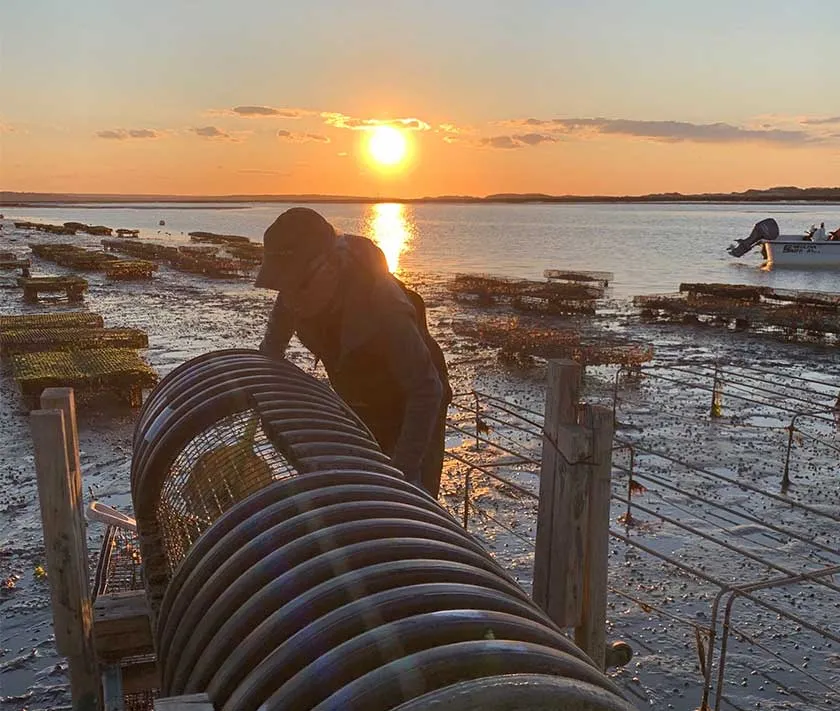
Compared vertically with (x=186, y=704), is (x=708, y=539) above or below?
below

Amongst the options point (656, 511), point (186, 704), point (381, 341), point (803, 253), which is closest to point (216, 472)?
point (381, 341)

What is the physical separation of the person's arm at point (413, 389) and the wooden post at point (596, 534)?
1.01 m

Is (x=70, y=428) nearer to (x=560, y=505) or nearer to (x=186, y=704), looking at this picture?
(x=186, y=704)

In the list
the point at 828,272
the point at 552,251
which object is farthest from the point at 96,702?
the point at 552,251

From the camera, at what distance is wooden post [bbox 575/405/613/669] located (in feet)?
14.6

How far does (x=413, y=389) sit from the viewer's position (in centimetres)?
425

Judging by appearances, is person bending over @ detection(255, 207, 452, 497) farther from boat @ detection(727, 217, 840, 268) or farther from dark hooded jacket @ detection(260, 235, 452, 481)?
boat @ detection(727, 217, 840, 268)

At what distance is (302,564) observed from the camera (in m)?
2.70

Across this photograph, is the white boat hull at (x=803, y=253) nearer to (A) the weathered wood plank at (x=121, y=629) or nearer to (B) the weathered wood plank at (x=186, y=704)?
(A) the weathered wood plank at (x=121, y=629)

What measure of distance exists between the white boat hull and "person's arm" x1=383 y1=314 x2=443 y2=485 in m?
77.5

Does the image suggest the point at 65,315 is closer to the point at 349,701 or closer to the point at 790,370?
the point at 790,370

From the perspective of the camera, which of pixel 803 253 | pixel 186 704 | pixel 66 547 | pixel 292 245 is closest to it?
pixel 186 704

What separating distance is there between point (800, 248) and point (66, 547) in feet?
260

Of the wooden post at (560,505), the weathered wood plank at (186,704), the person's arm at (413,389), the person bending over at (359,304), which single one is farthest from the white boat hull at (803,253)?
the weathered wood plank at (186,704)
